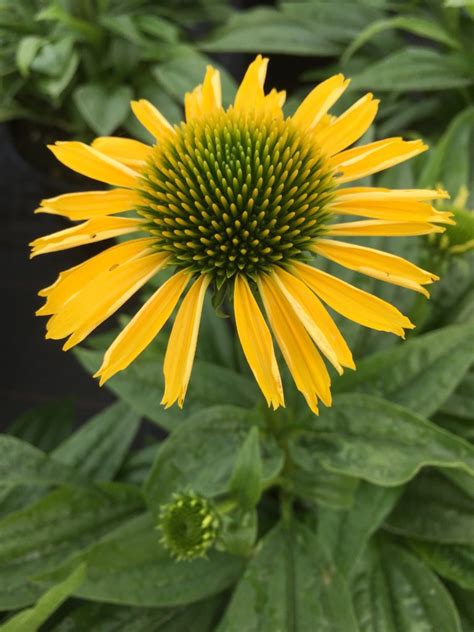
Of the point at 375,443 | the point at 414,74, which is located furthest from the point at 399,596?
the point at 414,74

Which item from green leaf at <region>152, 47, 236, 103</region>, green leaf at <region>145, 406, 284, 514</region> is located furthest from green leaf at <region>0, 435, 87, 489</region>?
green leaf at <region>152, 47, 236, 103</region>

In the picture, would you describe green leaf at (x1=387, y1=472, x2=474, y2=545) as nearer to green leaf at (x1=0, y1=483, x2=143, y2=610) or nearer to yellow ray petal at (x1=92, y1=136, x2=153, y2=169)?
green leaf at (x1=0, y1=483, x2=143, y2=610)

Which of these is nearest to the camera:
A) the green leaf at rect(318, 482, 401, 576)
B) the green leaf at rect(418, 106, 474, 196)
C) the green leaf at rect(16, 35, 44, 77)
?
the green leaf at rect(318, 482, 401, 576)

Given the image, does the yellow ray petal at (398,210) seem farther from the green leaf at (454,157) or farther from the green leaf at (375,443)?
the green leaf at (454,157)

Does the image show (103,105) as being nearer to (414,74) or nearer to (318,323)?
(414,74)

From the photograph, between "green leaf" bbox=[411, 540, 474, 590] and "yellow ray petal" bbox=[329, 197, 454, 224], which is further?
"green leaf" bbox=[411, 540, 474, 590]

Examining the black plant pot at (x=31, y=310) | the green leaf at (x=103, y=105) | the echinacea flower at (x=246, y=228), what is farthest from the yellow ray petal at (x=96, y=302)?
the black plant pot at (x=31, y=310)
